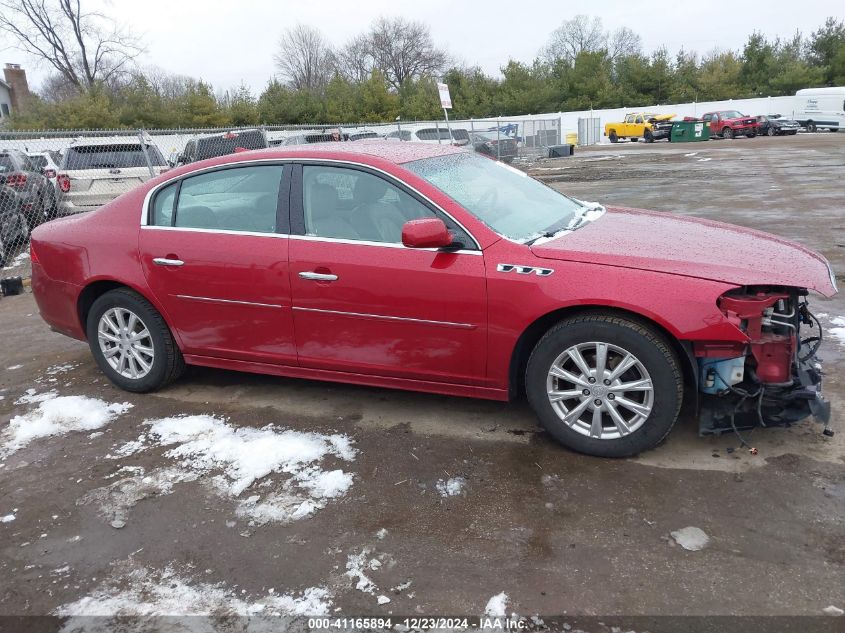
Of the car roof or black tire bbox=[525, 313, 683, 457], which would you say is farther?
the car roof

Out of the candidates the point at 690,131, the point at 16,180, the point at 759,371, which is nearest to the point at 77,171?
the point at 16,180

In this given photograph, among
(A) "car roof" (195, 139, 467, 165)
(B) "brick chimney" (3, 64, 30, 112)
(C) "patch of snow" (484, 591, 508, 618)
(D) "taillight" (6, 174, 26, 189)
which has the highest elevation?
(B) "brick chimney" (3, 64, 30, 112)

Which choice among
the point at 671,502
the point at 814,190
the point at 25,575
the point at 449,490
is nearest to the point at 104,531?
the point at 25,575

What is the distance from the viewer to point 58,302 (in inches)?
192

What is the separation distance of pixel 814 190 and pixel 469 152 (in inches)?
460

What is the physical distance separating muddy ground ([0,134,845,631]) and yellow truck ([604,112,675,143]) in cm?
3950

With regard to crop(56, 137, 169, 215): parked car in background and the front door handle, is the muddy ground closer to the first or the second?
the front door handle

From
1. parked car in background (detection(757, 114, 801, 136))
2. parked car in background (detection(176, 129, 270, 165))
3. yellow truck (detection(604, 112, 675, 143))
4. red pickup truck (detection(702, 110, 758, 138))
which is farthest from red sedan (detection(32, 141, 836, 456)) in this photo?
yellow truck (detection(604, 112, 675, 143))

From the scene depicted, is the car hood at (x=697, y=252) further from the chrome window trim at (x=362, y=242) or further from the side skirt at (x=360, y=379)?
the side skirt at (x=360, y=379)

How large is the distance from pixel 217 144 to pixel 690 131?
32.0 meters

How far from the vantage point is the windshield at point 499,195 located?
3.82m

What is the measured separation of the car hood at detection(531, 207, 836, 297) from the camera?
3.22 metres

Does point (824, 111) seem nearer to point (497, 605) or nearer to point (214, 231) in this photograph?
point (214, 231)

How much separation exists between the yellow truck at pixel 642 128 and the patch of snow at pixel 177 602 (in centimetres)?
4129
